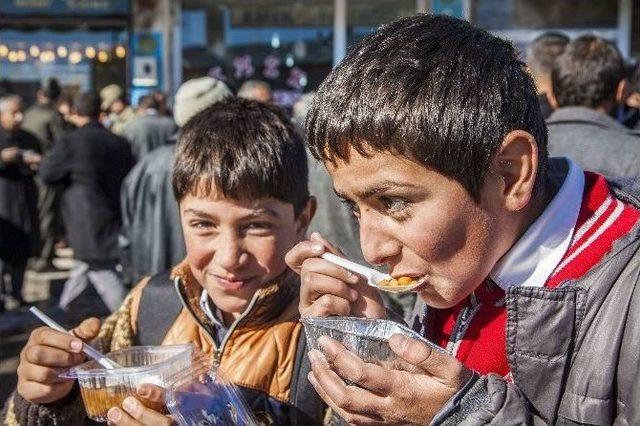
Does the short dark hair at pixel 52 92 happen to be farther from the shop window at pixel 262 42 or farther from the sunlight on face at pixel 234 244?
the sunlight on face at pixel 234 244

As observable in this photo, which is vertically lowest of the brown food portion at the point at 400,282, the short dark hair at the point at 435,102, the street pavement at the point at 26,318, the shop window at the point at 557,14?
the street pavement at the point at 26,318

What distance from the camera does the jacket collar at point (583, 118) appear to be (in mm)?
3770

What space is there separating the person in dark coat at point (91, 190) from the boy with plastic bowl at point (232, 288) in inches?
188

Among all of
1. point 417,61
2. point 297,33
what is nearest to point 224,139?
point 417,61

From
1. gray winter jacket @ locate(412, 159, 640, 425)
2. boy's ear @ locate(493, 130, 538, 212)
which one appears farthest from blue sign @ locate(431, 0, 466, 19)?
gray winter jacket @ locate(412, 159, 640, 425)

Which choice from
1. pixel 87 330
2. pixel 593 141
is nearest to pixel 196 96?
pixel 593 141

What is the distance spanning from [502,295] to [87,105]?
5.93 m

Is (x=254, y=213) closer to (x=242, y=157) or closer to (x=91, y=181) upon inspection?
(x=242, y=157)

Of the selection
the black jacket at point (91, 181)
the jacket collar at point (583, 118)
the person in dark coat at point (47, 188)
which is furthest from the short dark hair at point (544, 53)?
the person in dark coat at point (47, 188)

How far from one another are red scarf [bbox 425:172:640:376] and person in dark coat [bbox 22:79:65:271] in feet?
25.4

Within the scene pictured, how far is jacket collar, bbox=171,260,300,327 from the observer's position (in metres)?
2.05

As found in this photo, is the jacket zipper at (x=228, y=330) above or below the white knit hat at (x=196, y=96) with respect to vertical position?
below

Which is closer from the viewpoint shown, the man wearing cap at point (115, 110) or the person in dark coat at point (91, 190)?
the person in dark coat at point (91, 190)

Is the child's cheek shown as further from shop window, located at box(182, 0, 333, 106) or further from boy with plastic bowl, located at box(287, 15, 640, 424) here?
shop window, located at box(182, 0, 333, 106)
